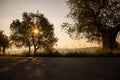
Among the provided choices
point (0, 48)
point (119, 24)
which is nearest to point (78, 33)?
point (119, 24)

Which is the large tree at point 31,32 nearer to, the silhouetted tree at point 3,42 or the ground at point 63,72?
the silhouetted tree at point 3,42

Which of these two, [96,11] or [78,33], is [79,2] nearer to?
[96,11]

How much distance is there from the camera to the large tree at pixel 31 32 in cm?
4994

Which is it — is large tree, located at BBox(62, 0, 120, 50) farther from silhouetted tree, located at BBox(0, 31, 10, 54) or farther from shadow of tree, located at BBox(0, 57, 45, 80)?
silhouetted tree, located at BBox(0, 31, 10, 54)

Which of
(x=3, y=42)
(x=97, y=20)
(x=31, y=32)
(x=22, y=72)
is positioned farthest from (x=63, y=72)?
(x=3, y=42)

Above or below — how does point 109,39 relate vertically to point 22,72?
above

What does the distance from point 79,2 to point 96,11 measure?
267 cm

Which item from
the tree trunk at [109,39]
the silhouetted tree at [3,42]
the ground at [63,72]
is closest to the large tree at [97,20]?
the tree trunk at [109,39]

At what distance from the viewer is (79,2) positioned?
23.9 meters

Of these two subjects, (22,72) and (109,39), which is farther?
(109,39)

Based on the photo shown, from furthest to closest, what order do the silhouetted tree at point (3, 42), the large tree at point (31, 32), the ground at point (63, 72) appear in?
the silhouetted tree at point (3, 42) → the large tree at point (31, 32) → the ground at point (63, 72)

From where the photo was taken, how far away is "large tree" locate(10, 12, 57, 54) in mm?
49938

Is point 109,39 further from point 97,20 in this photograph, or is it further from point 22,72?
point 22,72

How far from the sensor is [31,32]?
5072 cm
